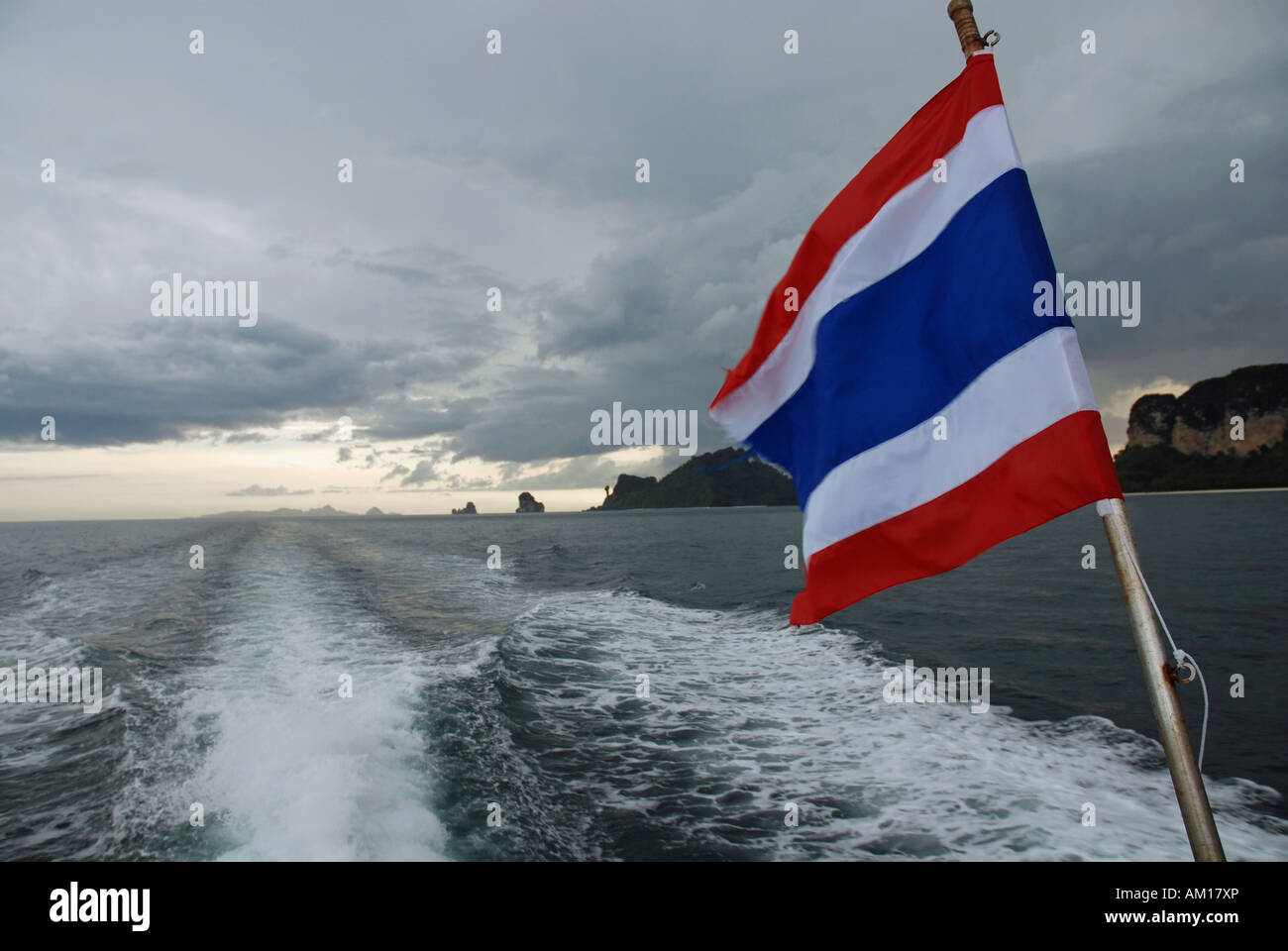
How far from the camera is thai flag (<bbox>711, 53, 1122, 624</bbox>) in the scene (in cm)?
273

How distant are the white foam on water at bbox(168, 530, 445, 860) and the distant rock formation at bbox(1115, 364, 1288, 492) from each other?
15388 cm

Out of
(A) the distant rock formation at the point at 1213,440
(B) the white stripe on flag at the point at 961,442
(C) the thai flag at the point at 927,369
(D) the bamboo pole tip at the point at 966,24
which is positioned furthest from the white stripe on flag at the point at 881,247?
(A) the distant rock formation at the point at 1213,440

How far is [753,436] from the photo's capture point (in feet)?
13.3

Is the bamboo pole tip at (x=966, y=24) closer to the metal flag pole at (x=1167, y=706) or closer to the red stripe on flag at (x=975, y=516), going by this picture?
the red stripe on flag at (x=975, y=516)

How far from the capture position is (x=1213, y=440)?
136250 millimetres

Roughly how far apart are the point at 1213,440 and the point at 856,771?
173 m

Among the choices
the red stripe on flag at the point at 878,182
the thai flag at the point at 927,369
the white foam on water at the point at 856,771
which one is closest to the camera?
the thai flag at the point at 927,369

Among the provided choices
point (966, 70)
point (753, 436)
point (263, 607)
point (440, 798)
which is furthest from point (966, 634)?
point (263, 607)

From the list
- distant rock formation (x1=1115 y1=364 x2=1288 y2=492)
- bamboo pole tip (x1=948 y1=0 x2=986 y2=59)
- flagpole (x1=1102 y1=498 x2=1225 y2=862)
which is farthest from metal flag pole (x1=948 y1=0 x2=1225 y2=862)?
distant rock formation (x1=1115 y1=364 x2=1288 y2=492)

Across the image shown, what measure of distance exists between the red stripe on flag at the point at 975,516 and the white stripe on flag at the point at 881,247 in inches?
41.6

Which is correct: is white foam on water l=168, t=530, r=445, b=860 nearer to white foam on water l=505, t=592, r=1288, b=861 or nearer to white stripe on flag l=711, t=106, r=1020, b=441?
white foam on water l=505, t=592, r=1288, b=861

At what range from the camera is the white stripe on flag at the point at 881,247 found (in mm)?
2926

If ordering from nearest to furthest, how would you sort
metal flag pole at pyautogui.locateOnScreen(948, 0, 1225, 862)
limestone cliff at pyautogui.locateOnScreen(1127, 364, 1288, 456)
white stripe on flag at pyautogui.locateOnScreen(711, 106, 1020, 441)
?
metal flag pole at pyautogui.locateOnScreen(948, 0, 1225, 862) → white stripe on flag at pyautogui.locateOnScreen(711, 106, 1020, 441) → limestone cliff at pyautogui.locateOnScreen(1127, 364, 1288, 456)

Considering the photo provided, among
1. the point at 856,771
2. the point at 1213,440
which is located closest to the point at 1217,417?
the point at 1213,440
